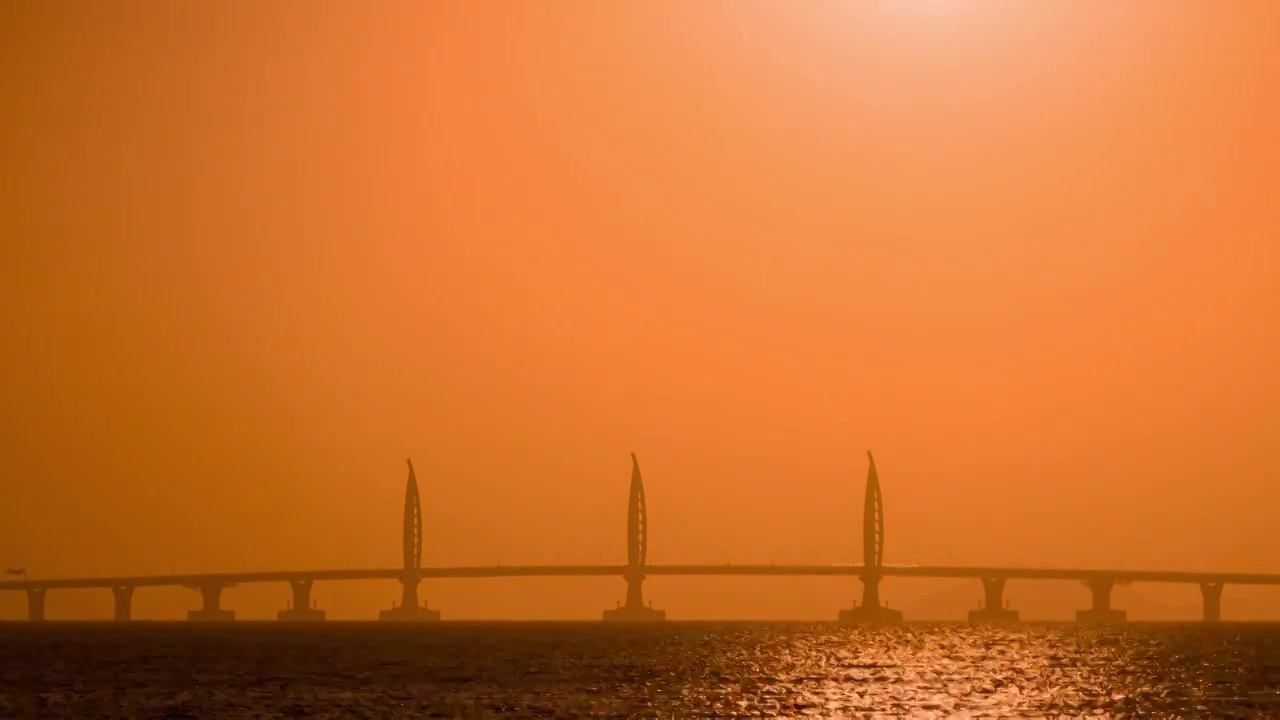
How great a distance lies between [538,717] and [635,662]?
48.7 m

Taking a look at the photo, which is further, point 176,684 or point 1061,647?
point 1061,647

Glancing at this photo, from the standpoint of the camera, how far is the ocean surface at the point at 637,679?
256 feet

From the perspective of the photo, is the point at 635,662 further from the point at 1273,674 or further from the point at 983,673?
the point at 1273,674

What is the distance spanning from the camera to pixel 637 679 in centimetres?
10031

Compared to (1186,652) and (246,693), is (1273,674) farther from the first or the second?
(246,693)

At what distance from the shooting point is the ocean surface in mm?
78125

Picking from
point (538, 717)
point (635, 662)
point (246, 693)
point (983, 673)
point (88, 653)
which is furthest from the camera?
point (88, 653)

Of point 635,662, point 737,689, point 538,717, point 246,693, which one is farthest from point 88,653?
point 538,717

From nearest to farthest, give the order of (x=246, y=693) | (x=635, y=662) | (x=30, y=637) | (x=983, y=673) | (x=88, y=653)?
(x=246, y=693) → (x=983, y=673) → (x=635, y=662) → (x=88, y=653) → (x=30, y=637)

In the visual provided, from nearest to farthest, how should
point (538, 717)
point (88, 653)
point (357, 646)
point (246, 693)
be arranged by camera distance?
point (538, 717) < point (246, 693) < point (88, 653) < point (357, 646)

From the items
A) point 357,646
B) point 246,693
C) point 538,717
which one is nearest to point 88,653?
point 357,646

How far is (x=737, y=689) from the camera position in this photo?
9219 cm

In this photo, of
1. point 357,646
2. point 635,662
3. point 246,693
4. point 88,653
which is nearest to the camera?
point 246,693

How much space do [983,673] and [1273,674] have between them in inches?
636
